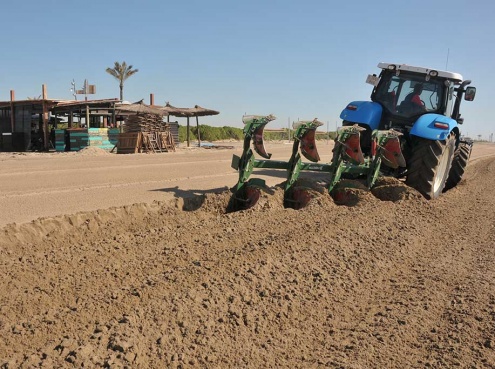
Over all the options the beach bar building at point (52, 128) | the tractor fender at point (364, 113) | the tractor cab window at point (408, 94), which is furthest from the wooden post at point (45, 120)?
the tractor cab window at point (408, 94)

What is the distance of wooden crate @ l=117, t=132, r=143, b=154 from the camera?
19516 mm

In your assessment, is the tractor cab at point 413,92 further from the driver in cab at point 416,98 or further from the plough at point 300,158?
the plough at point 300,158

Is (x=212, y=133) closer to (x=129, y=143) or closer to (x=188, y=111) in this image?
(x=188, y=111)

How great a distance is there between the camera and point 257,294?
3502mm

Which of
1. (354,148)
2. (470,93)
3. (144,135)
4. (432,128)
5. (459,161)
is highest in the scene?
(470,93)

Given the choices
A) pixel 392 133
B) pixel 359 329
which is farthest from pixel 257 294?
pixel 392 133

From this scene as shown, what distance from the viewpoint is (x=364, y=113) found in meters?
8.84

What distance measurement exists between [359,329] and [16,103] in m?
20.9

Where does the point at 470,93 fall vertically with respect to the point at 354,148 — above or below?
above

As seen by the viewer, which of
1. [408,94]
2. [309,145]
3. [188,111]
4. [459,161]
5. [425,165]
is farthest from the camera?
[188,111]

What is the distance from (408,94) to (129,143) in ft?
43.0

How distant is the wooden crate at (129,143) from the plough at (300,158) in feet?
43.5

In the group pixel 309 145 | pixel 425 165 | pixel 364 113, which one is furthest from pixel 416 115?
pixel 309 145

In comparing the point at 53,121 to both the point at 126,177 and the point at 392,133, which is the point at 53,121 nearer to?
the point at 126,177
